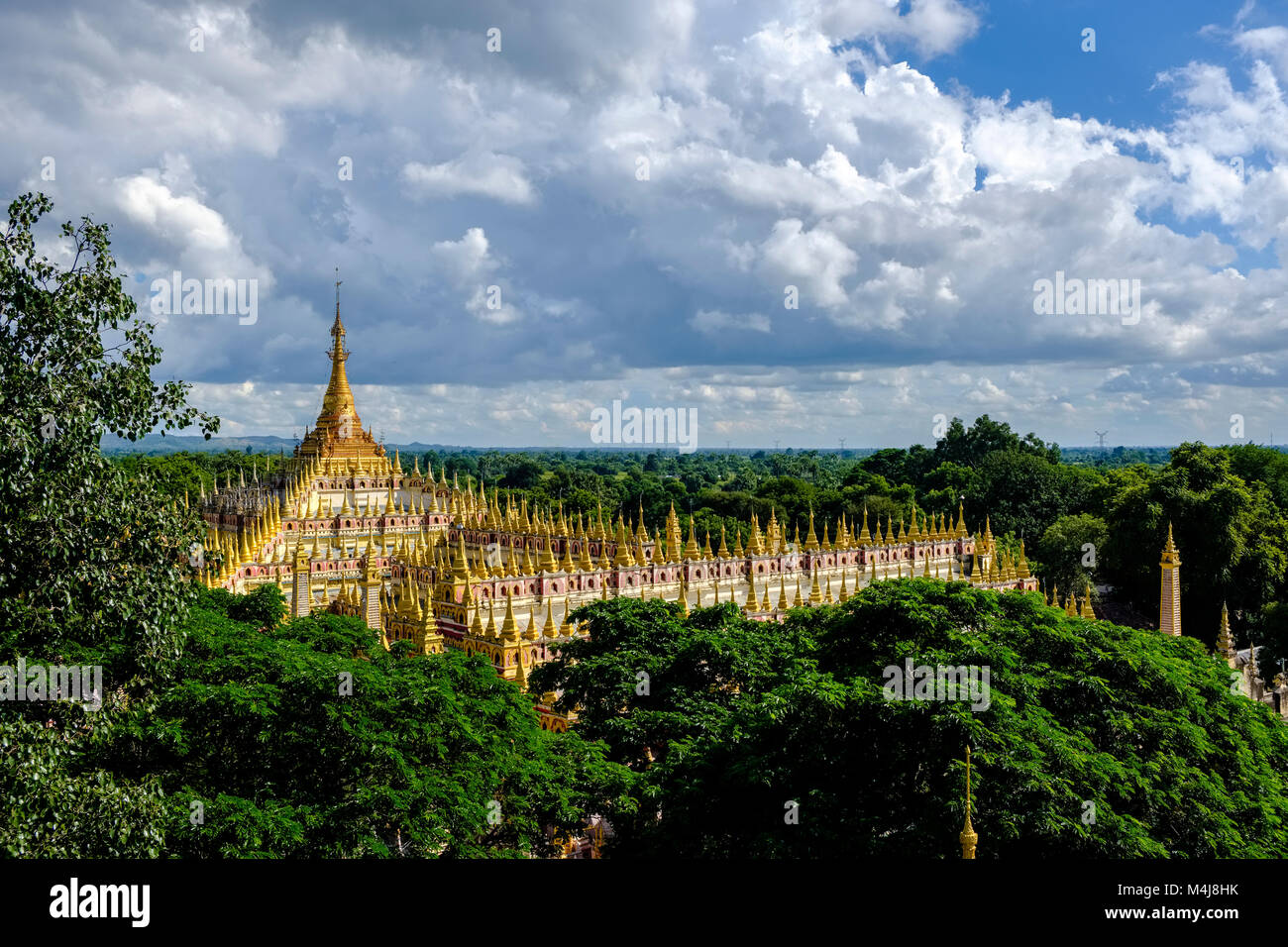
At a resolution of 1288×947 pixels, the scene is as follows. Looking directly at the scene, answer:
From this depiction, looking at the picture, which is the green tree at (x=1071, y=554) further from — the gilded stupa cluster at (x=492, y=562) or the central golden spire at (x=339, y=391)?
the central golden spire at (x=339, y=391)

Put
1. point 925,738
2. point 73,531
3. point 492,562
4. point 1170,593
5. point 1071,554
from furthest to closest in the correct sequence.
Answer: point 1071,554, point 492,562, point 1170,593, point 925,738, point 73,531

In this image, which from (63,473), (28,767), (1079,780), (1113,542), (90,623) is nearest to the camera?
(28,767)

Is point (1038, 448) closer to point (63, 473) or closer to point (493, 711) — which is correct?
point (493, 711)

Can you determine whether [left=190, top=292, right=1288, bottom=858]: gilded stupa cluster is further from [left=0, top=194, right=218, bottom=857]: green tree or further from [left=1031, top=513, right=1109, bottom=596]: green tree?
[left=1031, top=513, right=1109, bottom=596]: green tree

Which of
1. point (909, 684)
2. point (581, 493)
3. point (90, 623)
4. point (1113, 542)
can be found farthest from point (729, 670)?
point (581, 493)

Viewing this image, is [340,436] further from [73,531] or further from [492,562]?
[73,531]

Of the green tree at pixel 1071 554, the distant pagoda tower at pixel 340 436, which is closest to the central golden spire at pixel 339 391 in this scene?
the distant pagoda tower at pixel 340 436

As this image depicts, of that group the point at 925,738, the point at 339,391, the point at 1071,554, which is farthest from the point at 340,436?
the point at 925,738
